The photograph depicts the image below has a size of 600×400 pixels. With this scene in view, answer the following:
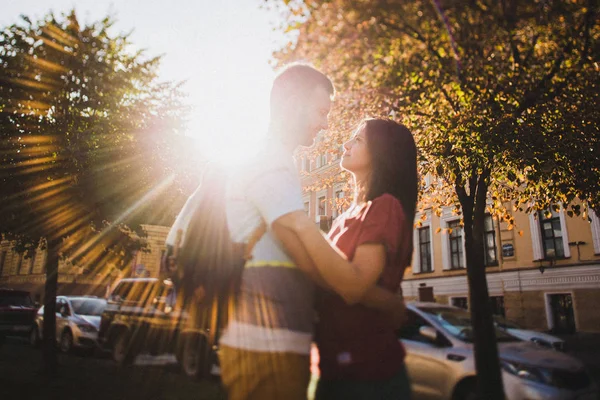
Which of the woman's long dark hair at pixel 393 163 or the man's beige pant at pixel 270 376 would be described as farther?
the woman's long dark hair at pixel 393 163

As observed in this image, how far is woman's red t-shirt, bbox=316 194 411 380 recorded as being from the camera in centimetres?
146

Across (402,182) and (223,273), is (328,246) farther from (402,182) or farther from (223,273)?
(402,182)

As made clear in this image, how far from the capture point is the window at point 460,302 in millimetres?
22344

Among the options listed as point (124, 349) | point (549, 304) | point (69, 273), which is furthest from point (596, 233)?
point (69, 273)

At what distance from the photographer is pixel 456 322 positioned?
7.10 m

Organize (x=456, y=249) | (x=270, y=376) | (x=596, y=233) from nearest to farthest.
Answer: (x=270, y=376) < (x=596, y=233) < (x=456, y=249)

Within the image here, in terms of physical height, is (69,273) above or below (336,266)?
below

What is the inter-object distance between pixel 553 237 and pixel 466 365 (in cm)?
1590

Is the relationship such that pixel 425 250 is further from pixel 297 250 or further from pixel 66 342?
pixel 297 250

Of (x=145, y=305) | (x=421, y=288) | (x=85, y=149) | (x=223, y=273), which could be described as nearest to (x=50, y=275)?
(x=145, y=305)

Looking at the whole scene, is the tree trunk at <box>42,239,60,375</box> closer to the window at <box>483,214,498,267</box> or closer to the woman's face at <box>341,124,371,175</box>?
the woman's face at <box>341,124,371,175</box>

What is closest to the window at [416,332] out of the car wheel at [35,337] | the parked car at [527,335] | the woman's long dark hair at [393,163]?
the parked car at [527,335]

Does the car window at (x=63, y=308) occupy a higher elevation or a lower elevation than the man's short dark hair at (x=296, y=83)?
lower

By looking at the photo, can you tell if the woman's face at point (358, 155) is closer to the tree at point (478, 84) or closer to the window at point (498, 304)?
the tree at point (478, 84)
